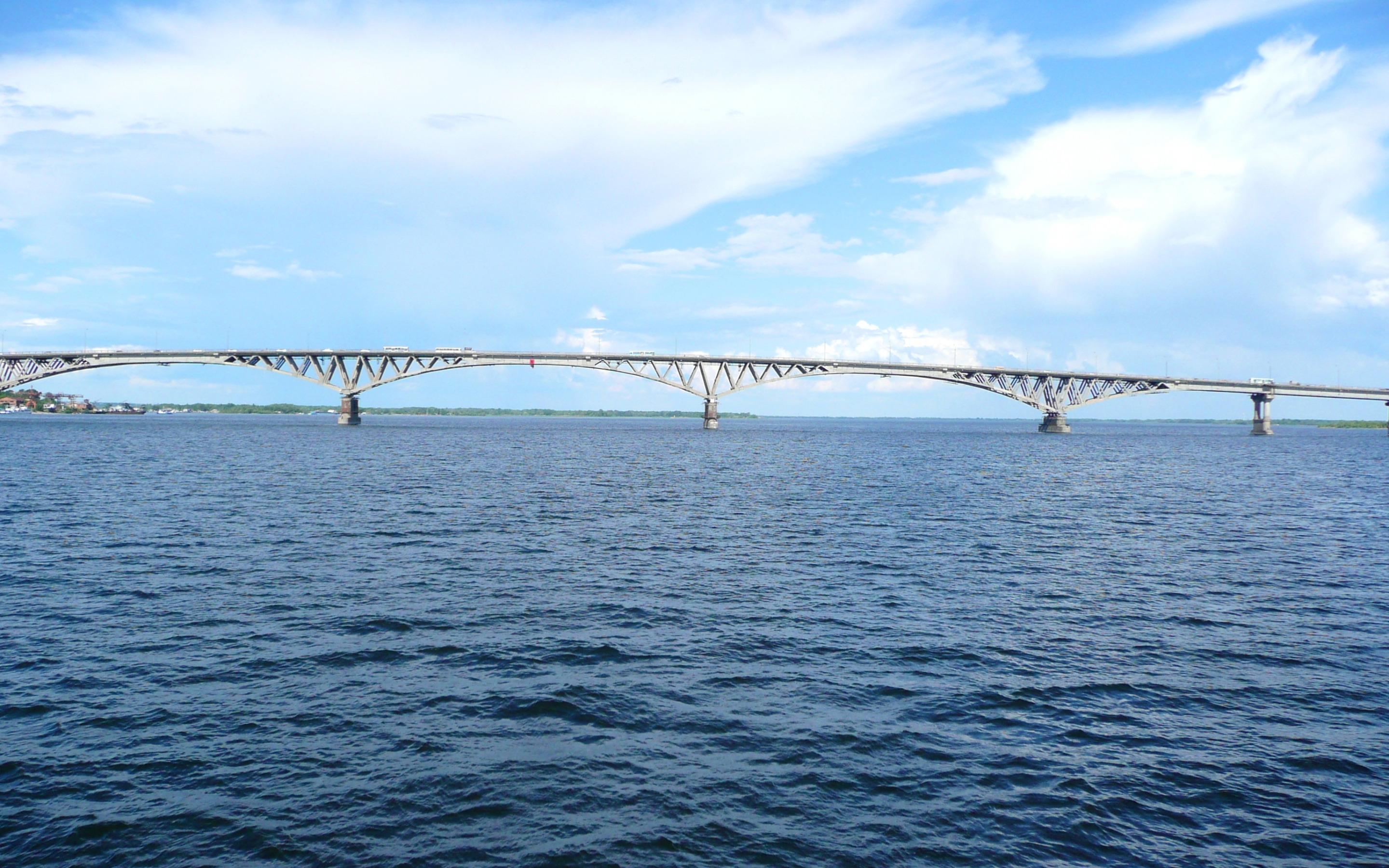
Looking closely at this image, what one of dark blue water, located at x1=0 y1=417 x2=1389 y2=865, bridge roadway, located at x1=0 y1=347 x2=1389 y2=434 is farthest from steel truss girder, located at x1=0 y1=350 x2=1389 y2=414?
dark blue water, located at x1=0 y1=417 x2=1389 y2=865

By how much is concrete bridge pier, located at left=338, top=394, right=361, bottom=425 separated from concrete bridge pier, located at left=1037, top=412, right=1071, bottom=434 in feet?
469

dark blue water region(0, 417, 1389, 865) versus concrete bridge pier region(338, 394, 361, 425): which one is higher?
concrete bridge pier region(338, 394, 361, 425)

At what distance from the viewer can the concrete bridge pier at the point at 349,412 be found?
155 meters

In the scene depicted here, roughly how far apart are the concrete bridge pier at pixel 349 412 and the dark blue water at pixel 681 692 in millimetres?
125227

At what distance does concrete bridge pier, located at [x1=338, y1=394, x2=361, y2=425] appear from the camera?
507 feet

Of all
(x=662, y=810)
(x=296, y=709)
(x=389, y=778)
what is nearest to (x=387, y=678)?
(x=296, y=709)

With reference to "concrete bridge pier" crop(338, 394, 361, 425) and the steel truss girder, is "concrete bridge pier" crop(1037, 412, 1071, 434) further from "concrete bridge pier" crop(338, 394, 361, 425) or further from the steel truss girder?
"concrete bridge pier" crop(338, 394, 361, 425)

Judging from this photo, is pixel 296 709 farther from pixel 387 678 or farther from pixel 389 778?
pixel 389 778

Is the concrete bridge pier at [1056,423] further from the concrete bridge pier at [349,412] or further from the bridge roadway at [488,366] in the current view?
the concrete bridge pier at [349,412]

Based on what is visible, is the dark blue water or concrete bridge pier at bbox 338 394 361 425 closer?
the dark blue water

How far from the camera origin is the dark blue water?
10.3m

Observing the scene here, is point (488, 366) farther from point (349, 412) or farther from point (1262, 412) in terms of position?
point (1262, 412)

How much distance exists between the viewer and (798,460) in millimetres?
84250

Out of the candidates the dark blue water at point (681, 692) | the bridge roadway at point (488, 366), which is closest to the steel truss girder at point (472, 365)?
the bridge roadway at point (488, 366)
